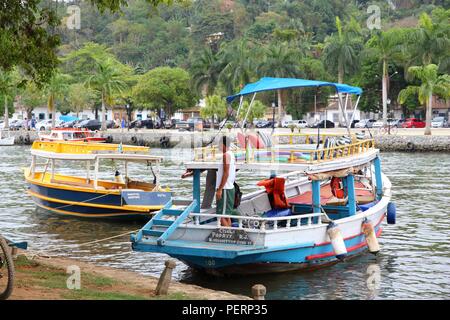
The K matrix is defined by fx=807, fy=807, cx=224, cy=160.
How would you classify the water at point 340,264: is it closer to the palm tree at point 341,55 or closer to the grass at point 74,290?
the grass at point 74,290

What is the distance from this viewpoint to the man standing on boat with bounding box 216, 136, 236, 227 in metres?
18.3

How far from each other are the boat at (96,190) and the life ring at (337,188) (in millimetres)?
7000

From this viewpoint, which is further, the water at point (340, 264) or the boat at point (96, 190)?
the boat at point (96, 190)

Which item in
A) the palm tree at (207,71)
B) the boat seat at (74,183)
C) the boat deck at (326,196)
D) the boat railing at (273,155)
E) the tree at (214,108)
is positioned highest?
the palm tree at (207,71)

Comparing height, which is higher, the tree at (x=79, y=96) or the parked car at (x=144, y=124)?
the tree at (x=79, y=96)

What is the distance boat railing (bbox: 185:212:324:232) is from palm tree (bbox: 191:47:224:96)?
81.5m

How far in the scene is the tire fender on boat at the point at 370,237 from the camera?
2070 cm

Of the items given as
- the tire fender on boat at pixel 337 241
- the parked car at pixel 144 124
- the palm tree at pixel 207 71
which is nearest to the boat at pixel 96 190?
the tire fender on boat at pixel 337 241

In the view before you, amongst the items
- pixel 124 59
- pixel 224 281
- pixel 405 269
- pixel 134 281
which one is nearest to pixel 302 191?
pixel 405 269

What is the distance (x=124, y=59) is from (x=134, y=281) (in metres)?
150

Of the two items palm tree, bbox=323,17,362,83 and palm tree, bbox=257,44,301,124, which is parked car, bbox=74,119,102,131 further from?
palm tree, bbox=323,17,362,83

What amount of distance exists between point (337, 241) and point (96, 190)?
Result: 1176 cm

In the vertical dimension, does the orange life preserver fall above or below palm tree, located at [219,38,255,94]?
below

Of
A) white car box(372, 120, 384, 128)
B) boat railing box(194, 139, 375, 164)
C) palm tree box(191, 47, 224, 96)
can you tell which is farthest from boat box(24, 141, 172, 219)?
palm tree box(191, 47, 224, 96)
